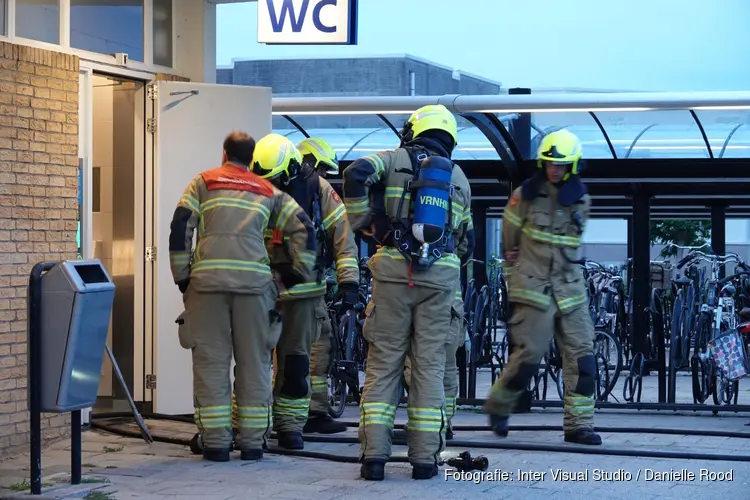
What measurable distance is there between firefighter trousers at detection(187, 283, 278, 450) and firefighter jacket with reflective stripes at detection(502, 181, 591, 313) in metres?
1.69

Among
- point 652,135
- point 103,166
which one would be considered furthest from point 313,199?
point 652,135

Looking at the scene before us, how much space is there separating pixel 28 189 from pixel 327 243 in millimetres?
2012

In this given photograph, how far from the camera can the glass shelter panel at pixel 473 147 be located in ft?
45.5

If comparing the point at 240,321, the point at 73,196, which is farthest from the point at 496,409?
the point at 73,196

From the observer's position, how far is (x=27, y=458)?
7570mm

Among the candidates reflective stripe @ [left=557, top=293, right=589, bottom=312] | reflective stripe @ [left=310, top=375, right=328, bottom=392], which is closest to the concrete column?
reflective stripe @ [left=310, top=375, right=328, bottom=392]

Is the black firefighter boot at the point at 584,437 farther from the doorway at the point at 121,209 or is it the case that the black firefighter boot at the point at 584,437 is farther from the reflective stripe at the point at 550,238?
the doorway at the point at 121,209

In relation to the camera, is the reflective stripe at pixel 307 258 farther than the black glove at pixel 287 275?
No

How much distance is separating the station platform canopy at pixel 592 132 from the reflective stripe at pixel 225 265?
4.24 metres

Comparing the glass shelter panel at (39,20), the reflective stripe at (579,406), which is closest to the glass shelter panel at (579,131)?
the reflective stripe at (579,406)

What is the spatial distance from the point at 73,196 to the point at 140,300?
141 cm

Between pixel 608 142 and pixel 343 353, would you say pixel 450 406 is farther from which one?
pixel 608 142

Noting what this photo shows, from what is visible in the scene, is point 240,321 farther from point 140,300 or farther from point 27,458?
point 140,300

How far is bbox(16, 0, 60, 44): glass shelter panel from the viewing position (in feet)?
26.1
